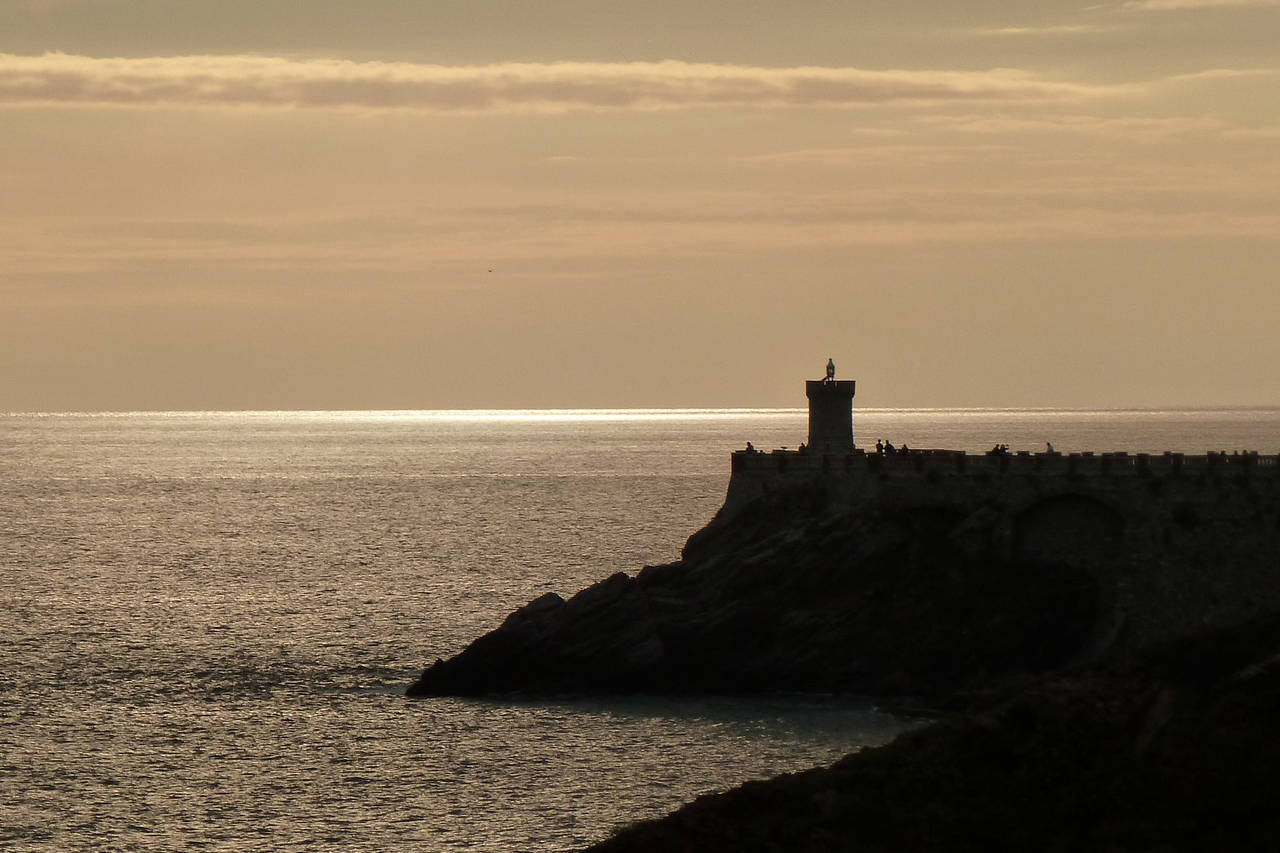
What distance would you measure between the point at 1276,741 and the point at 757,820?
10.4 metres

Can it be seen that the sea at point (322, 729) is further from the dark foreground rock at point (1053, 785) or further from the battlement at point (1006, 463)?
the dark foreground rock at point (1053, 785)

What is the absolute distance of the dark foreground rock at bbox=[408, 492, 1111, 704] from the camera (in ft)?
230

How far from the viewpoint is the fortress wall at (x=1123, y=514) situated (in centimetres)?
7094

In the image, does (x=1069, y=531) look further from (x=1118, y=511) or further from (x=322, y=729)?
(x=322, y=729)

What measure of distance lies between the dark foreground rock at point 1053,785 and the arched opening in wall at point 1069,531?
100ft

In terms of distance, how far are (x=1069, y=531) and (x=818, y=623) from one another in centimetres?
1061

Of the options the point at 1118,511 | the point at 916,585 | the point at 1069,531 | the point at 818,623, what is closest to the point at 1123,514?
the point at 1118,511

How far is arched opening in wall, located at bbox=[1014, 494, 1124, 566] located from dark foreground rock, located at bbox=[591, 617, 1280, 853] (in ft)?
100

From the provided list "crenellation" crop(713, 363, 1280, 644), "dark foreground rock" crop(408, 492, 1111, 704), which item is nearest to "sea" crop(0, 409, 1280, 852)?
"dark foreground rock" crop(408, 492, 1111, 704)

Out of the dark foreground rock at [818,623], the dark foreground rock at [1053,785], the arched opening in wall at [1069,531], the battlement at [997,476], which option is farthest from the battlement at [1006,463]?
the dark foreground rock at [1053,785]

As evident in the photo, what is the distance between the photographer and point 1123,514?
72750 millimetres

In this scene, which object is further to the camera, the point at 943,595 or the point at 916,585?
the point at 916,585

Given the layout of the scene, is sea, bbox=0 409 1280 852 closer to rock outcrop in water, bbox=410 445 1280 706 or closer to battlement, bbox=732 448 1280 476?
rock outcrop in water, bbox=410 445 1280 706

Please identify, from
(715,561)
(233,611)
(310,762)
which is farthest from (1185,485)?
(233,611)
